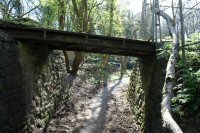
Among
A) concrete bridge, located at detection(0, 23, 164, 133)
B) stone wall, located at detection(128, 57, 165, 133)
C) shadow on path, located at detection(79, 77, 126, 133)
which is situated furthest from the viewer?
shadow on path, located at detection(79, 77, 126, 133)

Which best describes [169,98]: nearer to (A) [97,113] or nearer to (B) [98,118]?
(B) [98,118]

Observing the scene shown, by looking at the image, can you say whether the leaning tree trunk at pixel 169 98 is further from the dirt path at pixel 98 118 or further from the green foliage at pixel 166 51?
the dirt path at pixel 98 118

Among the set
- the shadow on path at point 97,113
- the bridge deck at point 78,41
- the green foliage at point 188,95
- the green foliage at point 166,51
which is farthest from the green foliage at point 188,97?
the shadow on path at point 97,113

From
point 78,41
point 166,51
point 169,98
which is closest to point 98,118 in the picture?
point 78,41

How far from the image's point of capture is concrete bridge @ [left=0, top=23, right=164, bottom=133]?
8.39 metres

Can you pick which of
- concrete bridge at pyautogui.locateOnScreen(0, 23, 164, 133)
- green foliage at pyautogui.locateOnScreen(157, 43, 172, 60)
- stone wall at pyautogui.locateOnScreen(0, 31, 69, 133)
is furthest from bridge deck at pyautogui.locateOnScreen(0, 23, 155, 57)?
green foliage at pyautogui.locateOnScreen(157, 43, 172, 60)

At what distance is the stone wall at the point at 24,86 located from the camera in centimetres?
818

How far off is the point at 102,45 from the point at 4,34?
3385mm

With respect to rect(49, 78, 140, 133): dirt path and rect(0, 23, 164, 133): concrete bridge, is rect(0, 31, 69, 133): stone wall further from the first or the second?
rect(49, 78, 140, 133): dirt path

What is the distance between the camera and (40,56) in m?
10.8

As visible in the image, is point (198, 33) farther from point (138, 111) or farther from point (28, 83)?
point (28, 83)

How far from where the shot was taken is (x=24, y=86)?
9.21 m

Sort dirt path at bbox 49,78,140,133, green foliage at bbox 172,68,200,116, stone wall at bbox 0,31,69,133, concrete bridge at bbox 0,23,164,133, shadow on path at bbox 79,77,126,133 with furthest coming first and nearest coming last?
1. shadow on path at bbox 79,77,126,133
2. dirt path at bbox 49,78,140,133
3. concrete bridge at bbox 0,23,164,133
4. stone wall at bbox 0,31,69,133
5. green foliage at bbox 172,68,200,116

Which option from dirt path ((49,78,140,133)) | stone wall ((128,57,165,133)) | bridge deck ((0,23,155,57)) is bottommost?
dirt path ((49,78,140,133))
